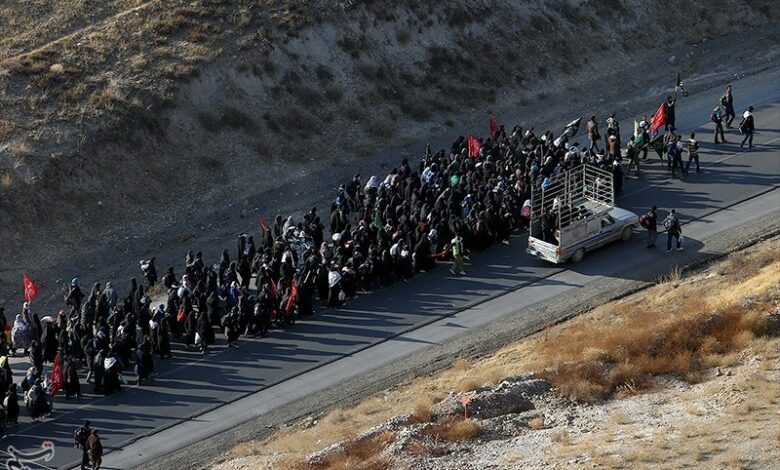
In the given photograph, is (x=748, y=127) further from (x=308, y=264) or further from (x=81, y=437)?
(x=81, y=437)

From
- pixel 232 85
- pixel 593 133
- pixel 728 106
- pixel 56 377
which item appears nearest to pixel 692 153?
pixel 593 133

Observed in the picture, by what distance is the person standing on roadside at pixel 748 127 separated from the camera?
3956 cm

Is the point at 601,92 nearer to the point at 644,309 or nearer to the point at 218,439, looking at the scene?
the point at 644,309

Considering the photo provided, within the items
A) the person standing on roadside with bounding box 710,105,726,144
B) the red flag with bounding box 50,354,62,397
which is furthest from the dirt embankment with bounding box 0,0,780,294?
the red flag with bounding box 50,354,62,397

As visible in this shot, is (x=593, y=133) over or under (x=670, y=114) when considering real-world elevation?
under

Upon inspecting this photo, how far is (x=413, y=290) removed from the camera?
1292 inches

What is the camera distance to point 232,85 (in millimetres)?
43125

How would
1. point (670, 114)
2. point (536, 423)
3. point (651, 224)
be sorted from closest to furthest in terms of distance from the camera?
A: point (536, 423) → point (651, 224) → point (670, 114)

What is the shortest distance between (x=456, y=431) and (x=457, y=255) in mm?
9504

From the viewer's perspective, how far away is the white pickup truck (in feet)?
109

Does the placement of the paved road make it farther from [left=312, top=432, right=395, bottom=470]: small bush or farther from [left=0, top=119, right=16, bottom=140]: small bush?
[left=0, top=119, right=16, bottom=140]: small bush

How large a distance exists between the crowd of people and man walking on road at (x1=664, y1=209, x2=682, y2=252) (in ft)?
11.8

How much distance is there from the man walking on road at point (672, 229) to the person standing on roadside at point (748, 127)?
7.38 m

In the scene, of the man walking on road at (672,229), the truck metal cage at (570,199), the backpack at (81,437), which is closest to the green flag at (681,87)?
the truck metal cage at (570,199)
